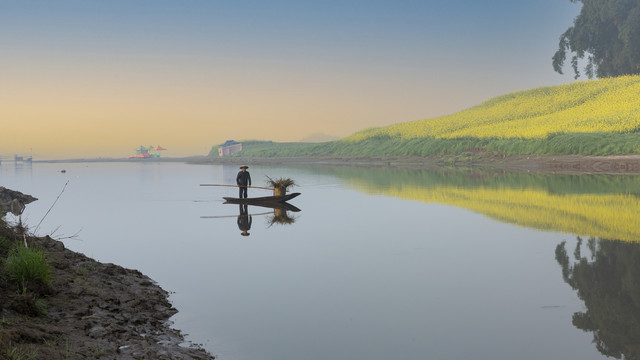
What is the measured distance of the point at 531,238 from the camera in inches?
715

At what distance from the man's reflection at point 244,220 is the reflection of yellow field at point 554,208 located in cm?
980

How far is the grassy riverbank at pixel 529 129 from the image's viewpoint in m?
Answer: 68.7

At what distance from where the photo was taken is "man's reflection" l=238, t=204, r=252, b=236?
2155cm

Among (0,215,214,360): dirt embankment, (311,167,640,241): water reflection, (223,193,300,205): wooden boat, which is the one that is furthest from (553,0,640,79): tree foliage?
(0,215,214,360): dirt embankment

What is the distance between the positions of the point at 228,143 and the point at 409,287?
186 meters

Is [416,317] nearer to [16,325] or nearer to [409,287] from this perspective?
[409,287]

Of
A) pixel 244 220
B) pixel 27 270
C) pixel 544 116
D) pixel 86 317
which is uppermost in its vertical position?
pixel 544 116

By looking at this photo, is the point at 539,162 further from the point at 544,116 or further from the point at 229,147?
the point at 229,147

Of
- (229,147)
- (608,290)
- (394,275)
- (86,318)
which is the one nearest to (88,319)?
(86,318)

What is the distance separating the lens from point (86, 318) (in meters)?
8.91

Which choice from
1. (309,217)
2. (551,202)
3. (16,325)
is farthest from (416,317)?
(551,202)

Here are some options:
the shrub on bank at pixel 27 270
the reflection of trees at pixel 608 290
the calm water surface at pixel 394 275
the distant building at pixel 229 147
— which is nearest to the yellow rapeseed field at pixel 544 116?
the calm water surface at pixel 394 275

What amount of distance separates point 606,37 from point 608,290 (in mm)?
109326

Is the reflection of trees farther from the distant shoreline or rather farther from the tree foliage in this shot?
the tree foliage
